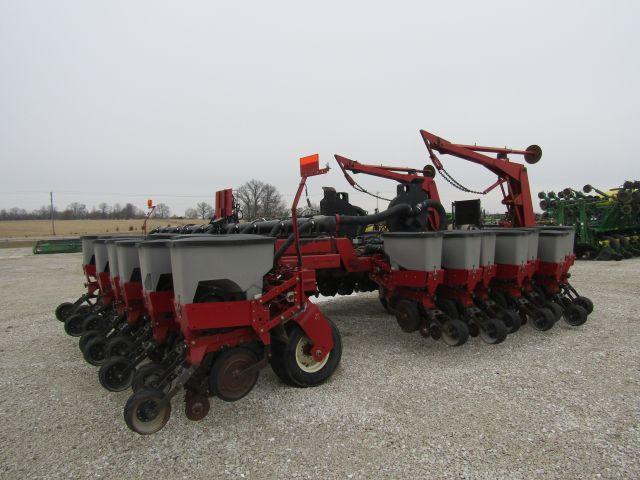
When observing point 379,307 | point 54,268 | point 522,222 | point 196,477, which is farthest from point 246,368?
point 54,268

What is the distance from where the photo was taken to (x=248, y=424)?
3.25 metres

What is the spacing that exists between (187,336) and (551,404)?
2.89 m

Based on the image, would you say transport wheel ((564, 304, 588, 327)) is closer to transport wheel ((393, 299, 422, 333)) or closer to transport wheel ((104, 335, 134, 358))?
transport wheel ((393, 299, 422, 333))

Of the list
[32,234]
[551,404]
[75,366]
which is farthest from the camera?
[32,234]

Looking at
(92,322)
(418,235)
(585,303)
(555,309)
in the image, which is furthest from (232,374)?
(585,303)

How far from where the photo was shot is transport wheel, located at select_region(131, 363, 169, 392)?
10.3 ft

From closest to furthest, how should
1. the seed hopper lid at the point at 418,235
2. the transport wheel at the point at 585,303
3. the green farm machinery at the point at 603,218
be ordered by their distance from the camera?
the seed hopper lid at the point at 418,235
the transport wheel at the point at 585,303
the green farm machinery at the point at 603,218

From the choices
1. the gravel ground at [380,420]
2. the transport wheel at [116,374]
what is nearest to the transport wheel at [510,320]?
the gravel ground at [380,420]

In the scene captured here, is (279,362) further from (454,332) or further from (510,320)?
(510,320)

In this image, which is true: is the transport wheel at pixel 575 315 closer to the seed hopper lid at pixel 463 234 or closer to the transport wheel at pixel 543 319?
the transport wheel at pixel 543 319

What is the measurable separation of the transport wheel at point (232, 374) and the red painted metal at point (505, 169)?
5358mm

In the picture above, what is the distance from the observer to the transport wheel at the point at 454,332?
4.54 m

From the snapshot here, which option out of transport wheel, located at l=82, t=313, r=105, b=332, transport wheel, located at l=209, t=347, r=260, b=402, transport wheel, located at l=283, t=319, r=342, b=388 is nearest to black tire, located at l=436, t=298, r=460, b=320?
transport wheel, located at l=283, t=319, r=342, b=388

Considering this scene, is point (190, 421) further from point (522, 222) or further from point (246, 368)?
point (522, 222)
